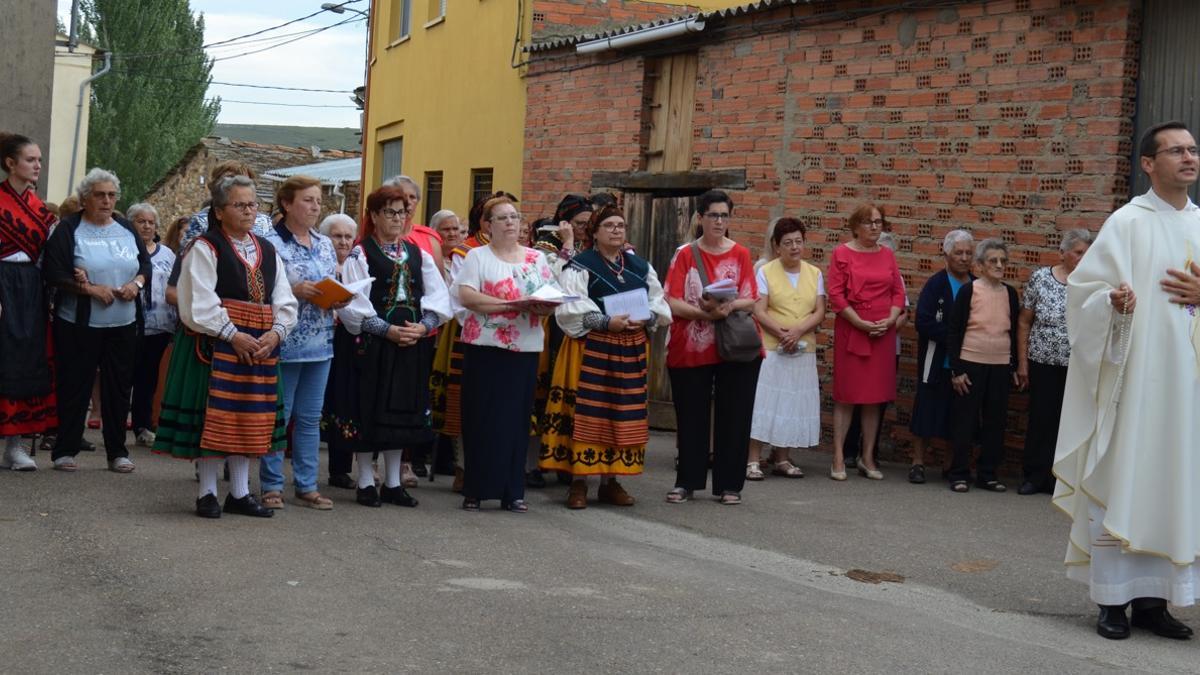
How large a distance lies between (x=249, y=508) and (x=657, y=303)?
8.72 feet

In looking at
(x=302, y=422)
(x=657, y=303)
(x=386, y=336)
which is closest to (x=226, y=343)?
(x=302, y=422)

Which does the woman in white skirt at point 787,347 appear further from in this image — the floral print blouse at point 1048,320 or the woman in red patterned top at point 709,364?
the floral print blouse at point 1048,320

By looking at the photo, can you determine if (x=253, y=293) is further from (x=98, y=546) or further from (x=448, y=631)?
(x=448, y=631)

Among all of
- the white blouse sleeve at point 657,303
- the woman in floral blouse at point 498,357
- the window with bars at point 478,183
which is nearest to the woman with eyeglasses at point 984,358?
the white blouse sleeve at point 657,303

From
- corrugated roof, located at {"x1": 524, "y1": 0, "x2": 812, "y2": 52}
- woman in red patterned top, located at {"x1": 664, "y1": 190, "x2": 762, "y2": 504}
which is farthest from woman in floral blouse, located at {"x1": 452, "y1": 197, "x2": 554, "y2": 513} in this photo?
corrugated roof, located at {"x1": 524, "y1": 0, "x2": 812, "y2": 52}

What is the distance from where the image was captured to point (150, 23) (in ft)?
189

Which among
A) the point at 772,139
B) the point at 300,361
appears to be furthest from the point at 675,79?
the point at 300,361

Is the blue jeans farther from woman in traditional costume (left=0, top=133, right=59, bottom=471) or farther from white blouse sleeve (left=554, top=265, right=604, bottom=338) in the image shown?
woman in traditional costume (left=0, top=133, right=59, bottom=471)

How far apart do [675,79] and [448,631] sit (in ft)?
34.3

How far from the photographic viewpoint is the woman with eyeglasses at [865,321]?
37.5ft

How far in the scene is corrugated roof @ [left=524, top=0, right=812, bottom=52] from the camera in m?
13.9

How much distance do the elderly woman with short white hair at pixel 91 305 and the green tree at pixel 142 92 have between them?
47695 mm

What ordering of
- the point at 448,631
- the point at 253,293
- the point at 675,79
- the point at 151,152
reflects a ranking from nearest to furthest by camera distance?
the point at 448,631
the point at 253,293
the point at 675,79
the point at 151,152

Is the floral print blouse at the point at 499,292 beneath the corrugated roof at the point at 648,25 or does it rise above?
beneath
